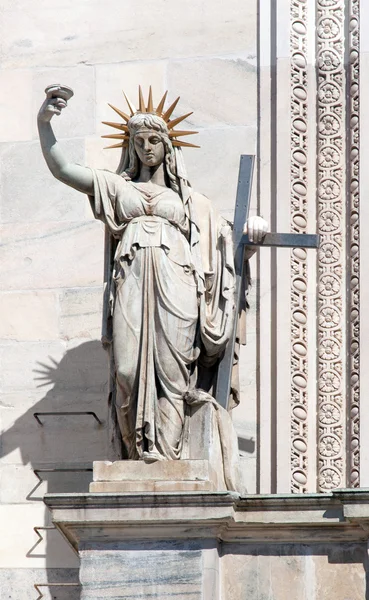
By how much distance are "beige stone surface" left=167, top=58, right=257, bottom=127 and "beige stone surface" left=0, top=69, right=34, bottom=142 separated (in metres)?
0.78

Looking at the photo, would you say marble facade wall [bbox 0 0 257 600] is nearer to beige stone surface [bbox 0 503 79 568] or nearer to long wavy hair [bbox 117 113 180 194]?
beige stone surface [bbox 0 503 79 568]

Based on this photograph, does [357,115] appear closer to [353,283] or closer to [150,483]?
[353,283]

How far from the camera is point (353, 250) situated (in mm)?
10789

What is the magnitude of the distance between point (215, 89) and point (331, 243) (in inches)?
42.4

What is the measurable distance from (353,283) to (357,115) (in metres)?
0.91

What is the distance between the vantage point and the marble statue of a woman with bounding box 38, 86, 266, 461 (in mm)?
9461

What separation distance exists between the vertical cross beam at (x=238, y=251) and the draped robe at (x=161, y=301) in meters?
0.06

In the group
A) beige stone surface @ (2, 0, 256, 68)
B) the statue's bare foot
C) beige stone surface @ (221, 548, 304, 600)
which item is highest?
beige stone surface @ (2, 0, 256, 68)

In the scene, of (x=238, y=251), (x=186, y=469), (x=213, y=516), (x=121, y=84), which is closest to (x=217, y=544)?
(x=213, y=516)

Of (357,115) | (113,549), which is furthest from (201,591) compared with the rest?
(357,115)

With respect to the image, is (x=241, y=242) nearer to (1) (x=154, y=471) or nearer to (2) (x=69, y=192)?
(1) (x=154, y=471)

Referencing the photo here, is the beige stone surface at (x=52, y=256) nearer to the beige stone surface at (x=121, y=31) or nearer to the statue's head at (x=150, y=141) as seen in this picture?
the beige stone surface at (x=121, y=31)

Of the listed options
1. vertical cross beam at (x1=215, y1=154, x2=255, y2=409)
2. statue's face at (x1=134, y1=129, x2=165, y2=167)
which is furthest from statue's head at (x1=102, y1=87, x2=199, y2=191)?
vertical cross beam at (x1=215, y1=154, x2=255, y2=409)

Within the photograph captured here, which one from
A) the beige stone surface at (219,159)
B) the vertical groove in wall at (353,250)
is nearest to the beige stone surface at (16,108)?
the beige stone surface at (219,159)
